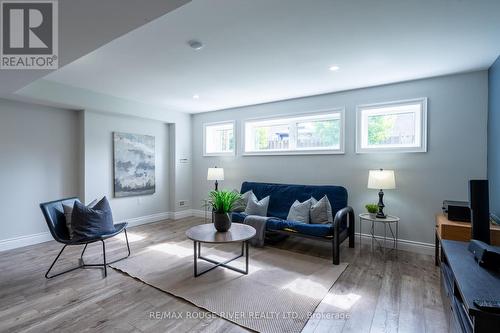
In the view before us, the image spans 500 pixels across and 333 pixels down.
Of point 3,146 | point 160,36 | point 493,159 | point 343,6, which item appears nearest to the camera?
point 343,6

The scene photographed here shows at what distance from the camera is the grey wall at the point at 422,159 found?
3.16m

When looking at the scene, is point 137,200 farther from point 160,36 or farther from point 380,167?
point 380,167

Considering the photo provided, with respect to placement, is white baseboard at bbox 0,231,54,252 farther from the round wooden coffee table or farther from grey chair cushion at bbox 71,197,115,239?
the round wooden coffee table

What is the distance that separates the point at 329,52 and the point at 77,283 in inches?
141

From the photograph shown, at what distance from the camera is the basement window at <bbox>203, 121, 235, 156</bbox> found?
540cm

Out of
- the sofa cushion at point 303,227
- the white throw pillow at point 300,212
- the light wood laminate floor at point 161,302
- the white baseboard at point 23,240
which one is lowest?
the light wood laminate floor at point 161,302

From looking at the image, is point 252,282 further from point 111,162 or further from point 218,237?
point 111,162

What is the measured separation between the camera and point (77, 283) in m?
2.59

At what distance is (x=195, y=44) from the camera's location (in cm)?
244

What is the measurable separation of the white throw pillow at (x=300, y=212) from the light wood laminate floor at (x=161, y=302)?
0.75m

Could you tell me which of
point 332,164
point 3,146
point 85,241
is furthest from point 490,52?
point 3,146

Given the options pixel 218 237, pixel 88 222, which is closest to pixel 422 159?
pixel 218 237

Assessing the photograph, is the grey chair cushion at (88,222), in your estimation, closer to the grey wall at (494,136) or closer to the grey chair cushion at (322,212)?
the grey chair cushion at (322,212)

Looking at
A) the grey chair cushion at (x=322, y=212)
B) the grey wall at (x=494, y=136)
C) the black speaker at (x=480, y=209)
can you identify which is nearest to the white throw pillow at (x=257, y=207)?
the grey chair cushion at (x=322, y=212)
